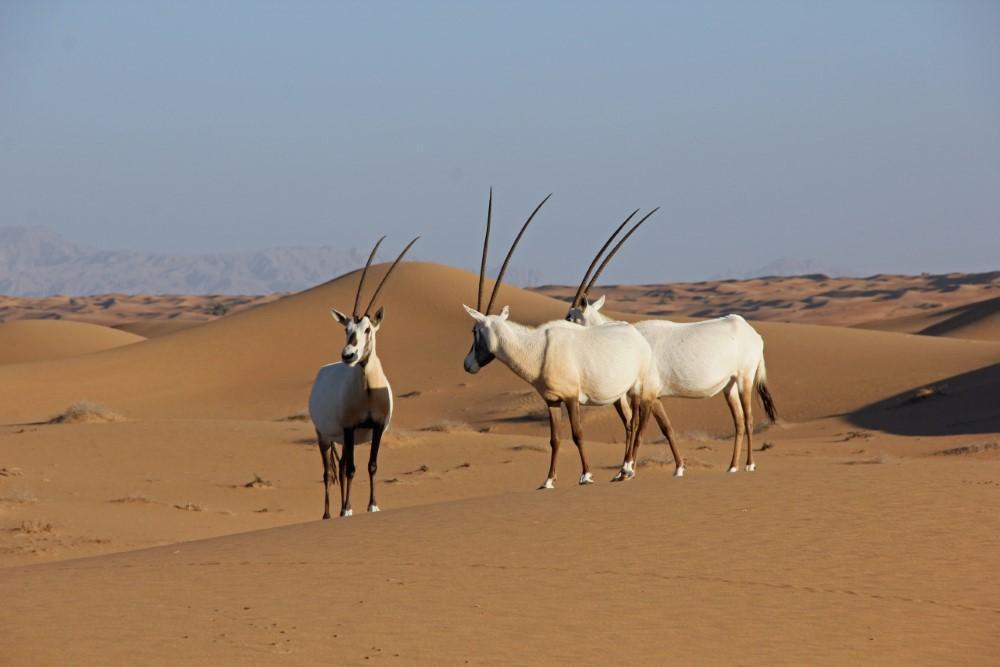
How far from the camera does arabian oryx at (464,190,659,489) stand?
43.0 ft

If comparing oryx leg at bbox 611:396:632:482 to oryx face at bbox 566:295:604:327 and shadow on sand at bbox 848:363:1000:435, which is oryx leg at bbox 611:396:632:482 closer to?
oryx face at bbox 566:295:604:327

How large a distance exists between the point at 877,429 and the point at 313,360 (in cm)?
2180

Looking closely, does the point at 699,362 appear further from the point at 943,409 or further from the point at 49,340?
the point at 49,340

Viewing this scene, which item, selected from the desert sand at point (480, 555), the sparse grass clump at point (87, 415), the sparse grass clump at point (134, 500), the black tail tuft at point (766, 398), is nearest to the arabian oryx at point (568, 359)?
the desert sand at point (480, 555)

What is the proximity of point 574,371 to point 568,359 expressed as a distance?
132mm

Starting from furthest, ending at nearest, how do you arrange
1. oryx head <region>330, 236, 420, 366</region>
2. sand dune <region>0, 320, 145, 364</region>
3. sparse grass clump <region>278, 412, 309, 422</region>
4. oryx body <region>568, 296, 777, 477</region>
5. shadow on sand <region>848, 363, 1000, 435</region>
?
sand dune <region>0, 320, 145, 364</region> < sparse grass clump <region>278, 412, 309, 422</region> < shadow on sand <region>848, 363, 1000, 435</region> < oryx body <region>568, 296, 777, 477</region> < oryx head <region>330, 236, 420, 366</region>

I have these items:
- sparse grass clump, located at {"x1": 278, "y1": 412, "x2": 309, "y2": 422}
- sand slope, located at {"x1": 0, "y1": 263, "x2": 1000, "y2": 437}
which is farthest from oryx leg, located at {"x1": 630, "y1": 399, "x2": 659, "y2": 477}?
sparse grass clump, located at {"x1": 278, "y1": 412, "x2": 309, "y2": 422}

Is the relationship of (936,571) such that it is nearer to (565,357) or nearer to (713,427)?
(565,357)

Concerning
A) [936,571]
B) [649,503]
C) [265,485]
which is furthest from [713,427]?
[936,571]

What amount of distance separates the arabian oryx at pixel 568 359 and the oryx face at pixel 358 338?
0.98 metres

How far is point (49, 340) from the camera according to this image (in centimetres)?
6406

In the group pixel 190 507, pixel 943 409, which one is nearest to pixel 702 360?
pixel 190 507

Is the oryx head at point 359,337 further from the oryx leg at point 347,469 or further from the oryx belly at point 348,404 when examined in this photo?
the oryx leg at point 347,469

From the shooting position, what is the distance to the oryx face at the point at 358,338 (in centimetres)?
1253
